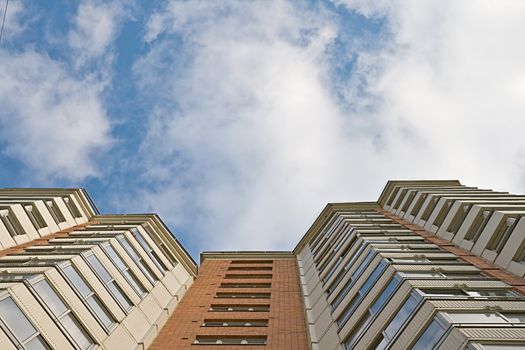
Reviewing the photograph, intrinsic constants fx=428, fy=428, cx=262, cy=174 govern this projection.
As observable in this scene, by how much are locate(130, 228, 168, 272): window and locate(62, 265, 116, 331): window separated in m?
9.11

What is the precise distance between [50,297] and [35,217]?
13366 mm

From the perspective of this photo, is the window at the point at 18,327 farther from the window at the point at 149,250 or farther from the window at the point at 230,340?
the window at the point at 149,250

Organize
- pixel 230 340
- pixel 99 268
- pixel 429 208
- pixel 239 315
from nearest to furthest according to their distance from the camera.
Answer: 1. pixel 99 268
2. pixel 230 340
3. pixel 239 315
4. pixel 429 208

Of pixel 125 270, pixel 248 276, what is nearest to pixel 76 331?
pixel 125 270

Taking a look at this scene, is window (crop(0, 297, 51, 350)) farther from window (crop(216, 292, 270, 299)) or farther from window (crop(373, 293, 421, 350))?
window (crop(216, 292, 270, 299))

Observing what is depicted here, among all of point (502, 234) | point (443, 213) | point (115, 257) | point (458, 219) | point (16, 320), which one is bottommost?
point (16, 320)

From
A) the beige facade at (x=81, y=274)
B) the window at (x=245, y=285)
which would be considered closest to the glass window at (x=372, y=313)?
the beige facade at (x=81, y=274)

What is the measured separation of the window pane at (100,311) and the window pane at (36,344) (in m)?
3.83

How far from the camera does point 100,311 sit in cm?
1978

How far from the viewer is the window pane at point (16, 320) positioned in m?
14.7

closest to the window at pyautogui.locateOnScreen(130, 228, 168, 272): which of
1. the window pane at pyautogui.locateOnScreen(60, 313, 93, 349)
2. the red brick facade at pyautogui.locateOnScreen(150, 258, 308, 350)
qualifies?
the red brick facade at pyautogui.locateOnScreen(150, 258, 308, 350)

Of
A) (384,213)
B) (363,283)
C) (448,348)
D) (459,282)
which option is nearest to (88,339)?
(363,283)

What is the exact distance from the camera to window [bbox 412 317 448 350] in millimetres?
12613

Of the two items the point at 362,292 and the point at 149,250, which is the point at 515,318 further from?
the point at 149,250
